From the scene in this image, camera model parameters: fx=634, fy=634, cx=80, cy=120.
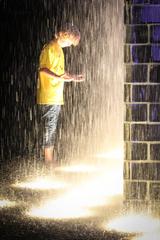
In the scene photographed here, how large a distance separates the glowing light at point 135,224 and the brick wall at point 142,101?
0.72ft

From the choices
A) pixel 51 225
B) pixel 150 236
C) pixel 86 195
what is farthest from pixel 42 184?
pixel 150 236

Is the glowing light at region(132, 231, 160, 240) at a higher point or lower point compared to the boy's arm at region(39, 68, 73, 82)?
lower

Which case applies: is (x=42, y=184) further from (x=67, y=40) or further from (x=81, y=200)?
(x=67, y=40)

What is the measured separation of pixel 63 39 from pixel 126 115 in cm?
310

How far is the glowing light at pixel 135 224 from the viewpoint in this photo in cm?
580

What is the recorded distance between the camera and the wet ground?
5531 mm

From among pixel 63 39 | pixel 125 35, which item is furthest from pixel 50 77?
pixel 125 35

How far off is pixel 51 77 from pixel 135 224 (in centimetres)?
379

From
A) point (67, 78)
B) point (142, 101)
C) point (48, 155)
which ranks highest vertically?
point (67, 78)

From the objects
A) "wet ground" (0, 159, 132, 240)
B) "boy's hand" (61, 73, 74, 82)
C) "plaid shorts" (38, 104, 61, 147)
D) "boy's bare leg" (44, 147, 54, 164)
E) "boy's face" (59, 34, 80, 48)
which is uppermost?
"boy's face" (59, 34, 80, 48)

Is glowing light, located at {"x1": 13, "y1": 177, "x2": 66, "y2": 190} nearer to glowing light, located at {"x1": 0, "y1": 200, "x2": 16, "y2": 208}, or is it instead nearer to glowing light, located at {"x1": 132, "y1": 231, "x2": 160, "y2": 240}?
glowing light, located at {"x1": 0, "y1": 200, "x2": 16, "y2": 208}

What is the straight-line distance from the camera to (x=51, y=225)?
5.95 meters

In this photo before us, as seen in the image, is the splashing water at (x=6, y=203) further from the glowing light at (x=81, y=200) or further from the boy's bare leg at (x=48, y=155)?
the boy's bare leg at (x=48, y=155)

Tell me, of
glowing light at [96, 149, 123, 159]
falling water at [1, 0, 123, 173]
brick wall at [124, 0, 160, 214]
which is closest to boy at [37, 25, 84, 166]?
glowing light at [96, 149, 123, 159]
